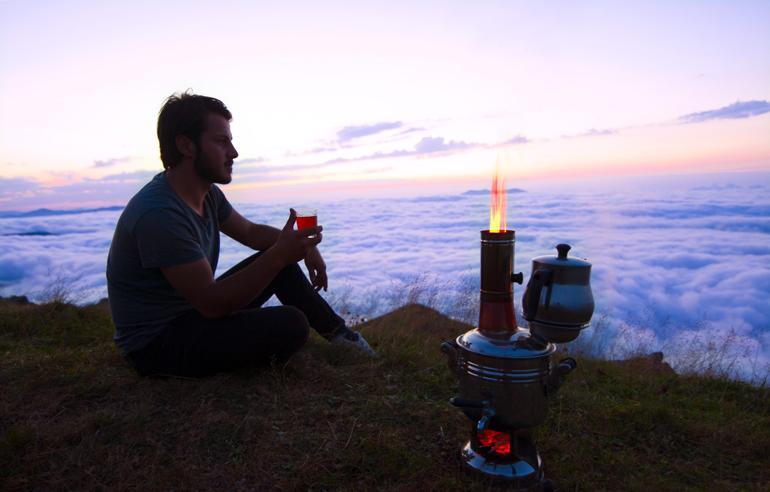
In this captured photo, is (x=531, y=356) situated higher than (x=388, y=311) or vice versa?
(x=531, y=356)

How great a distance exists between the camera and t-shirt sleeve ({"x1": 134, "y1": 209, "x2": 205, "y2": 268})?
2.45 m

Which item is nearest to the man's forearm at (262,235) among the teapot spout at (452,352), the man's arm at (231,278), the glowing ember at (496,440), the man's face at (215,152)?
the man's face at (215,152)

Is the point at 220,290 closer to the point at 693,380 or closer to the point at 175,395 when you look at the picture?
the point at 175,395

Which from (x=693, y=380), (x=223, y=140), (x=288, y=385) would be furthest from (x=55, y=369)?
(x=693, y=380)

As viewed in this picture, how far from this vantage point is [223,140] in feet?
9.50

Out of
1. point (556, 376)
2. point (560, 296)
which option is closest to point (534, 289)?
point (560, 296)

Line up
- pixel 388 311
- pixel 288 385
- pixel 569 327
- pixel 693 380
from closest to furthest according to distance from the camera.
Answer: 1. pixel 569 327
2. pixel 288 385
3. pixel 693 380
4. pixel 388 311

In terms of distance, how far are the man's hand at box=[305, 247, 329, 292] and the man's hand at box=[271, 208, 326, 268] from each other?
863 mm

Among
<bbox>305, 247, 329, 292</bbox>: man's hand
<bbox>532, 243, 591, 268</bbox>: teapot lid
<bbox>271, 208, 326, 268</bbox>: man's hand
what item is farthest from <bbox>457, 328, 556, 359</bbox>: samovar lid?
<bbox>305, 247, 329, 292</bbox>: man's hand

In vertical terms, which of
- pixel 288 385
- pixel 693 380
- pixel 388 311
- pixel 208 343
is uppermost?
pixel 208 343

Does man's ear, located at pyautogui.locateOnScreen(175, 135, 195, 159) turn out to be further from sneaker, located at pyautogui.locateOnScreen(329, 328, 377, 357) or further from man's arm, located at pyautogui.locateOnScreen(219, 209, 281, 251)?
sneaker, located at pyautogui.locateOnScreen(329, 328, 377, 357)

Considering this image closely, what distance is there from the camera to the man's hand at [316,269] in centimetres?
360

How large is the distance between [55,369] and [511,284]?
288 cm

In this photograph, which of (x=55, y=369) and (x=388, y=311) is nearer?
(x=55, y=369)
